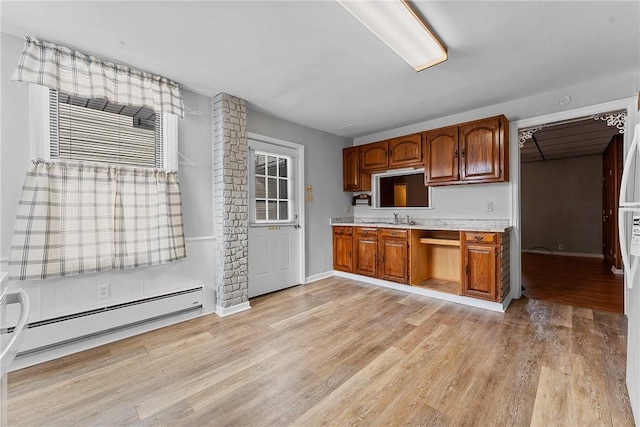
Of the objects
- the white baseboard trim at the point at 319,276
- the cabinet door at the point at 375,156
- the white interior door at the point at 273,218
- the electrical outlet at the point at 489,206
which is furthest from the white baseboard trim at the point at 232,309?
the electrical outlet at the point at 489,206

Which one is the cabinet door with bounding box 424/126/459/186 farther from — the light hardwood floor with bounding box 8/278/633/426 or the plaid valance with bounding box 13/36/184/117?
the plaid valance with bounding box 13/36/184/117

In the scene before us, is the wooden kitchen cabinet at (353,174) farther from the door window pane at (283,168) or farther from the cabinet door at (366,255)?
the door window pane at (283,168)

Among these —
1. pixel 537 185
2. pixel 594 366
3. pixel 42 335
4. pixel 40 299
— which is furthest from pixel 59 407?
pixel 537 185

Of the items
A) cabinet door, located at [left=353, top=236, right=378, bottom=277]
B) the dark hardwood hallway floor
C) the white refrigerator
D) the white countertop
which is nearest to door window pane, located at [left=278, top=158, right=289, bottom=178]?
the white countertop

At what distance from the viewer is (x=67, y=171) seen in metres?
2.23

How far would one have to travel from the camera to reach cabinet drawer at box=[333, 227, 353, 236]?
4477 mm

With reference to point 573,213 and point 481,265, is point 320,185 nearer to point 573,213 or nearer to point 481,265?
point 481,265

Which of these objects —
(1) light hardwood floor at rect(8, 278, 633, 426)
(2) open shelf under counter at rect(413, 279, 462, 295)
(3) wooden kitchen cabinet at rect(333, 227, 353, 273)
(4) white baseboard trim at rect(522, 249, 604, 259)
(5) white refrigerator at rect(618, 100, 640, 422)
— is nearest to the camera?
(5) white refrigerator at rect(618, 100, 640, 422)

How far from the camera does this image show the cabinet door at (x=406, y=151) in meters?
3.96

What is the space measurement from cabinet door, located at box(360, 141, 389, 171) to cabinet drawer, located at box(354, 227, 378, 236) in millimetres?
1013

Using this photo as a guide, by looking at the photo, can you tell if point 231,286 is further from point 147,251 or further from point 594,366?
point 594,366

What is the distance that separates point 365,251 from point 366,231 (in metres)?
0.31

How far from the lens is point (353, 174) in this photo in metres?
4.79

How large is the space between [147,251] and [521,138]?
4.44 meters
